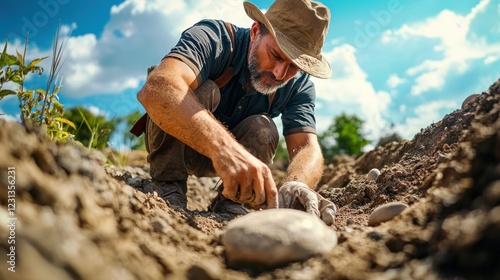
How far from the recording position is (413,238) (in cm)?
130

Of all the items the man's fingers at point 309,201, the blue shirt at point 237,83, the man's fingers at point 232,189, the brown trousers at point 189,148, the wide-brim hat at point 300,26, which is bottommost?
the man's fingers at point 232,189

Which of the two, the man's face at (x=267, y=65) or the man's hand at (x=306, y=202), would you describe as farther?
the man's face at (x=267, y=65)

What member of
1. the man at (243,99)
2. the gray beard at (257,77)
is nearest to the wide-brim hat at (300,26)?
the man at (243,99)

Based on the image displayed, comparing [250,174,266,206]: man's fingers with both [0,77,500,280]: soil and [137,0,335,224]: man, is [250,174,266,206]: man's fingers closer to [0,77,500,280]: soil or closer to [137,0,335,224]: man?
[137,0,335,224]: man

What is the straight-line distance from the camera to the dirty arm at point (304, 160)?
121 inches

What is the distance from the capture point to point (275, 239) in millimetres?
1317

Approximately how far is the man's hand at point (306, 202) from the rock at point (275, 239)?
3.20 feet

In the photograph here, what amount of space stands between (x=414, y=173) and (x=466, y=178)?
1.54 metres

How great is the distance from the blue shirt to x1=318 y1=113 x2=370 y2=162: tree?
10.2 metres

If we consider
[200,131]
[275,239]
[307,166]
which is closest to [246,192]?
[200,131]

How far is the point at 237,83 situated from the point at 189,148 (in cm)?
64

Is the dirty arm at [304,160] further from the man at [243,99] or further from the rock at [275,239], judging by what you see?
the rock at [275,239]

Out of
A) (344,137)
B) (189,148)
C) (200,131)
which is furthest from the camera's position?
(344,137)

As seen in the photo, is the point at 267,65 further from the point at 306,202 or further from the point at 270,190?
the point at 270,190
